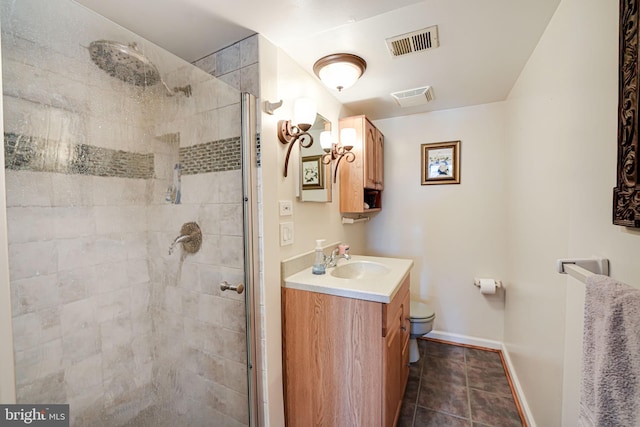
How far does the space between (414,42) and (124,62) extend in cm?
144

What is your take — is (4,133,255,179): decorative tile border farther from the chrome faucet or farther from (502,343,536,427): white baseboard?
A: (502,343,536,427): white baseboard

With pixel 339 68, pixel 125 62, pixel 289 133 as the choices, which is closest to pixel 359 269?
pixel 289 133

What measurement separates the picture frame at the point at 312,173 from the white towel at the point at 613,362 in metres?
1.30

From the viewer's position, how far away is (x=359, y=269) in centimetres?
182

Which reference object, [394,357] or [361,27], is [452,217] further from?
[361,27]

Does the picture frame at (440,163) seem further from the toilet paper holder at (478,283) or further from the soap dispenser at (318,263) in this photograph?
the soap dispenser at (318,263)

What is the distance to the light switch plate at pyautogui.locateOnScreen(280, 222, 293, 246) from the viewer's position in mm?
1363

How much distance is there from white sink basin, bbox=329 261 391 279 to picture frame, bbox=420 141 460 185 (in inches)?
44.2

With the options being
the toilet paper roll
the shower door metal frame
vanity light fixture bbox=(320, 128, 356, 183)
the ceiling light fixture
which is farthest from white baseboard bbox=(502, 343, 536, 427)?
the ceiling light fixture

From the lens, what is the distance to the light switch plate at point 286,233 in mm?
1363

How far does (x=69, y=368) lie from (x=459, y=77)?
9.12 ft

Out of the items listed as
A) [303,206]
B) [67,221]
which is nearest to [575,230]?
[303,206]

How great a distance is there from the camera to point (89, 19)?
956mm

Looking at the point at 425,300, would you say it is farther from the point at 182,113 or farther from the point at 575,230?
the point at 182,113
